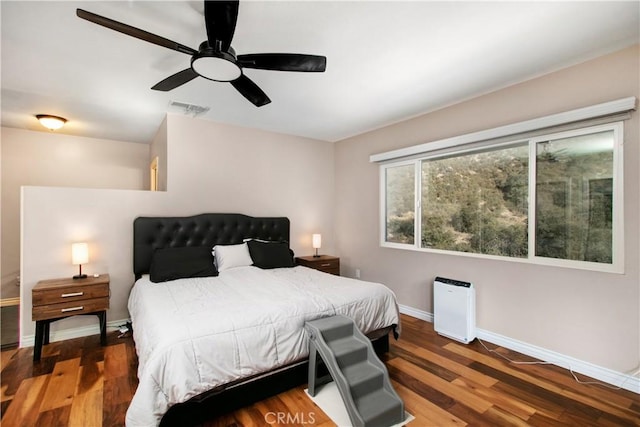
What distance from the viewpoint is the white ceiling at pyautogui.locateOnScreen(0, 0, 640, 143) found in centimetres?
188

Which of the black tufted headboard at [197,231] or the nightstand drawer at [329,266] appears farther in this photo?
the nightstand drawer at [329,266]

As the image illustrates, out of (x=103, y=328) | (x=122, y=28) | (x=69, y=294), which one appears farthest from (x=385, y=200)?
(x=69, y=294)

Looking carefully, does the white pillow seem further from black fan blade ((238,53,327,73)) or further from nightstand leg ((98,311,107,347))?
black fan blade ((238,53,327,73))

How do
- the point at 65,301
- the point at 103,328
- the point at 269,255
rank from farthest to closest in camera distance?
the point at 269,255 → the point at 103,328 → the point at 65,301

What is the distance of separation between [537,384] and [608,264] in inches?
44.7

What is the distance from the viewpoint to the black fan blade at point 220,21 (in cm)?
152

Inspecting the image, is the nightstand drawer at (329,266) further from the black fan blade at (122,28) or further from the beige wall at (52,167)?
the beige wall at (52,167)

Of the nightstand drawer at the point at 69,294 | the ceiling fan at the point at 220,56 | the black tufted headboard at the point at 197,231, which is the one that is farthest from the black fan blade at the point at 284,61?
the nightstand drawer at the point at 69,294

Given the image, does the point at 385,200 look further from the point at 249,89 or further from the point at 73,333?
the point at 73,333

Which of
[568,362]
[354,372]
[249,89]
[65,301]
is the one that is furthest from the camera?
[65,301]

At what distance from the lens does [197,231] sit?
12.8ft

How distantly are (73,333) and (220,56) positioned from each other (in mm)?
3379

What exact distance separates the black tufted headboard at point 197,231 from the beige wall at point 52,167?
84.2 inches

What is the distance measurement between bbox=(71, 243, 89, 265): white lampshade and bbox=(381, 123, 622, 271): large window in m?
3.78
